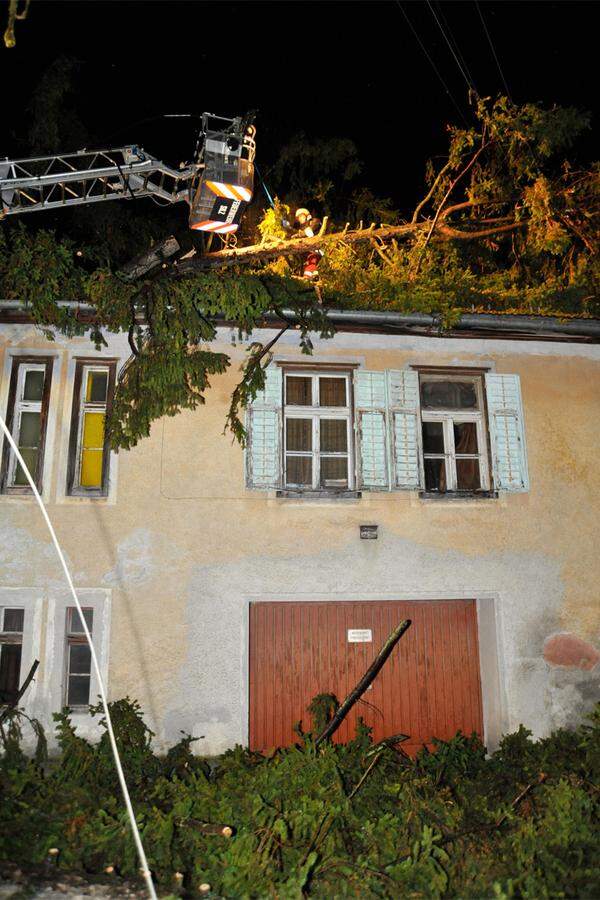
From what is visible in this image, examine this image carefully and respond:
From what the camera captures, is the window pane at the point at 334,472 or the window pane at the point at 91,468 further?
the window pane at the point at 334,472

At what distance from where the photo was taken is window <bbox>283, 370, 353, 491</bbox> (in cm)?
796

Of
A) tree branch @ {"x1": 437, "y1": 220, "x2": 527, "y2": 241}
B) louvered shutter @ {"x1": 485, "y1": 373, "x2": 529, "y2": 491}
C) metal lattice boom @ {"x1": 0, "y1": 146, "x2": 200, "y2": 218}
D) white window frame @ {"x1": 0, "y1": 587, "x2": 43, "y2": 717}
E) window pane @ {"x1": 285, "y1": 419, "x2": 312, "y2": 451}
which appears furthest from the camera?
tree branch @ {"x1": 437, "y1": 220, "x2": 527, "y2": 241}

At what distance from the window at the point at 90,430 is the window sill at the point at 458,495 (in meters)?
3.92

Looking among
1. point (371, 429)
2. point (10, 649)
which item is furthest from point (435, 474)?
point (10, 649)

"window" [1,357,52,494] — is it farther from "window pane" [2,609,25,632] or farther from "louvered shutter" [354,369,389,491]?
"louvered shutter" [354,369,389,491]

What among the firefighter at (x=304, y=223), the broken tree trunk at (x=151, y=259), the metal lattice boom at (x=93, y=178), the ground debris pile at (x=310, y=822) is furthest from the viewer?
the firefighter at (x=304, y=223)

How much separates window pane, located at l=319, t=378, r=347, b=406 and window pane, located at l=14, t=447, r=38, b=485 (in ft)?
11.8

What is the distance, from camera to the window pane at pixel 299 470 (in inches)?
313

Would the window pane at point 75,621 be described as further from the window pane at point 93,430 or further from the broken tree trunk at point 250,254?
the broken tree trunk at point 250,254

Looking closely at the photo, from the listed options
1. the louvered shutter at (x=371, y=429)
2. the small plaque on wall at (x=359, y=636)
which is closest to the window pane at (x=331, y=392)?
the louvered shutter at (x=371, y=429)

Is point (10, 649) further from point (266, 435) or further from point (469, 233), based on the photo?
point (469, 233)

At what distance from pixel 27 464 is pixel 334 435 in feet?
12.3

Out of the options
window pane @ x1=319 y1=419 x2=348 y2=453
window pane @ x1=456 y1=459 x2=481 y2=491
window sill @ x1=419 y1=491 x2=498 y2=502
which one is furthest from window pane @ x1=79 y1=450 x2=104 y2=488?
window pane @ x1=456 y1=459 x2=481 y2=491

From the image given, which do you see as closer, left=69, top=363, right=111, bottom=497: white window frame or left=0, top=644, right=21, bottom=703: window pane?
left=0, top=644, right=21, bottom=703: window pane
